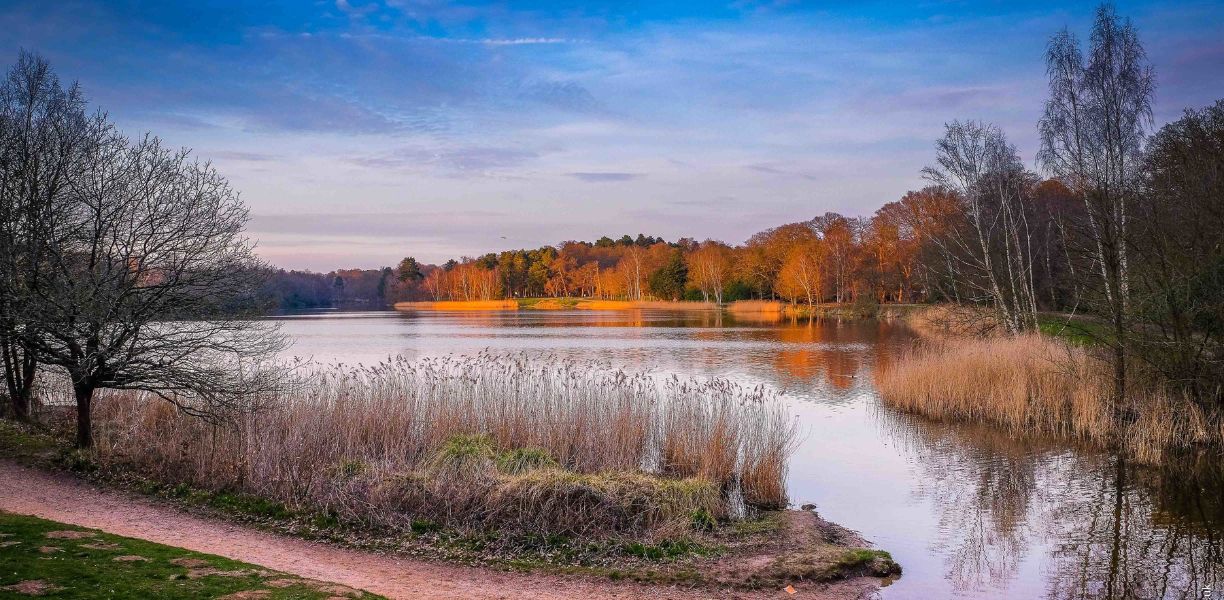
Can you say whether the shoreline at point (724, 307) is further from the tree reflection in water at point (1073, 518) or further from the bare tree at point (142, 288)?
the bare tree at point (142, 288)

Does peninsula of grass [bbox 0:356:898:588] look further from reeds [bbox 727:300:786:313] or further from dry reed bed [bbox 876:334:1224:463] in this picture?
reeds [bbox 727:300:786:313]

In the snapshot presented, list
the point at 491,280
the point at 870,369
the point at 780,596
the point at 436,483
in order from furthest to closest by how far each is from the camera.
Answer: the point at 491,280 → the point at 870,369 → the point at 436,483 → the point at 780,596

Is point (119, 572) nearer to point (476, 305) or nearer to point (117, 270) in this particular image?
point (117, 270)

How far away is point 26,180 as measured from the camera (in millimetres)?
14648

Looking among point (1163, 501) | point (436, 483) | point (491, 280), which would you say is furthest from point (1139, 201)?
point (491, 280)

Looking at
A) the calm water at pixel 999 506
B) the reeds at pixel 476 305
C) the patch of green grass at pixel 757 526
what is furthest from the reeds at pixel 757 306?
the patch of green grass at pixel 757 526

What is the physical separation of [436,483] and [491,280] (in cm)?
12227

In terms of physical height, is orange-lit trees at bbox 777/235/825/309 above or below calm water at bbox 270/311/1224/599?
above

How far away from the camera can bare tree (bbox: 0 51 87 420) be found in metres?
13.4

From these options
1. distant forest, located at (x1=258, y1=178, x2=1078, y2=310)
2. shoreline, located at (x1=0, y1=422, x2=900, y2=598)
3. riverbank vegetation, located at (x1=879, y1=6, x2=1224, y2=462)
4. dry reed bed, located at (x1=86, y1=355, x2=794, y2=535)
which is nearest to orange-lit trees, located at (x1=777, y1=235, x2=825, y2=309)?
distant forest, located at (x1=258, y1=178, x2=1078, y2=310)

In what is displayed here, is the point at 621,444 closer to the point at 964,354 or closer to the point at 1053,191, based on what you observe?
the point at 964,354

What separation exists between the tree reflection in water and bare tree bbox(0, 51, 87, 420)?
14.5m

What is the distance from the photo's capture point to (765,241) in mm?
98938

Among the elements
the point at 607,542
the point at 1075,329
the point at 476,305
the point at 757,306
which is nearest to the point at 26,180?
the point at 607,542
